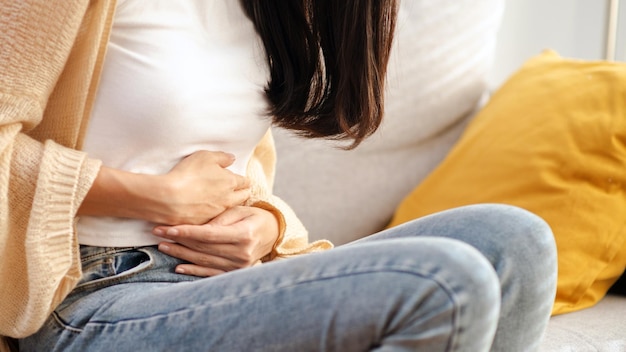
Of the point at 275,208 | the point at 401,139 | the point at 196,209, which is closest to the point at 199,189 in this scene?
the point at 196,209

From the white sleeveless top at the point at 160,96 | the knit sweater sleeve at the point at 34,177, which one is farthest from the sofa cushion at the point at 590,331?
the knit sweater sleeve at the point at 34,177

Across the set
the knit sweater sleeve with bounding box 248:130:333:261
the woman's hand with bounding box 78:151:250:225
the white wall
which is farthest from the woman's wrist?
the white wall

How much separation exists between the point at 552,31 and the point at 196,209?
4.67ft

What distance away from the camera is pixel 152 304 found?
A: 833 mm

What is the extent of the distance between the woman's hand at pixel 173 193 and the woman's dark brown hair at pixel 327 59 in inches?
5.6

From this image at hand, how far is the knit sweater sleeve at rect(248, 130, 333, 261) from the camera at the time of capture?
1129 mm

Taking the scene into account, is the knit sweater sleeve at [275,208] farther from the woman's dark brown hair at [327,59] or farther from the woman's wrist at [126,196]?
the woman's wrist at [126,196]

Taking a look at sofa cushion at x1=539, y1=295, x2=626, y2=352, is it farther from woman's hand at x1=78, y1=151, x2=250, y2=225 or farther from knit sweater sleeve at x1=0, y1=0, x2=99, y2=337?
knit sweater sleeve at x1=0, y1=0, x2=99, y2=337

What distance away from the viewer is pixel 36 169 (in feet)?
2.90

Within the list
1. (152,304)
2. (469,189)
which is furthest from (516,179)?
(152,304)

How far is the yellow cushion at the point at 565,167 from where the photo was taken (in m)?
1.31

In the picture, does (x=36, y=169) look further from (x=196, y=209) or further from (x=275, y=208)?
(x=275, y=208)

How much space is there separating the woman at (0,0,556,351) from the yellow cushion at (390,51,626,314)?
0.39 m

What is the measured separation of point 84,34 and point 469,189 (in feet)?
2.65
